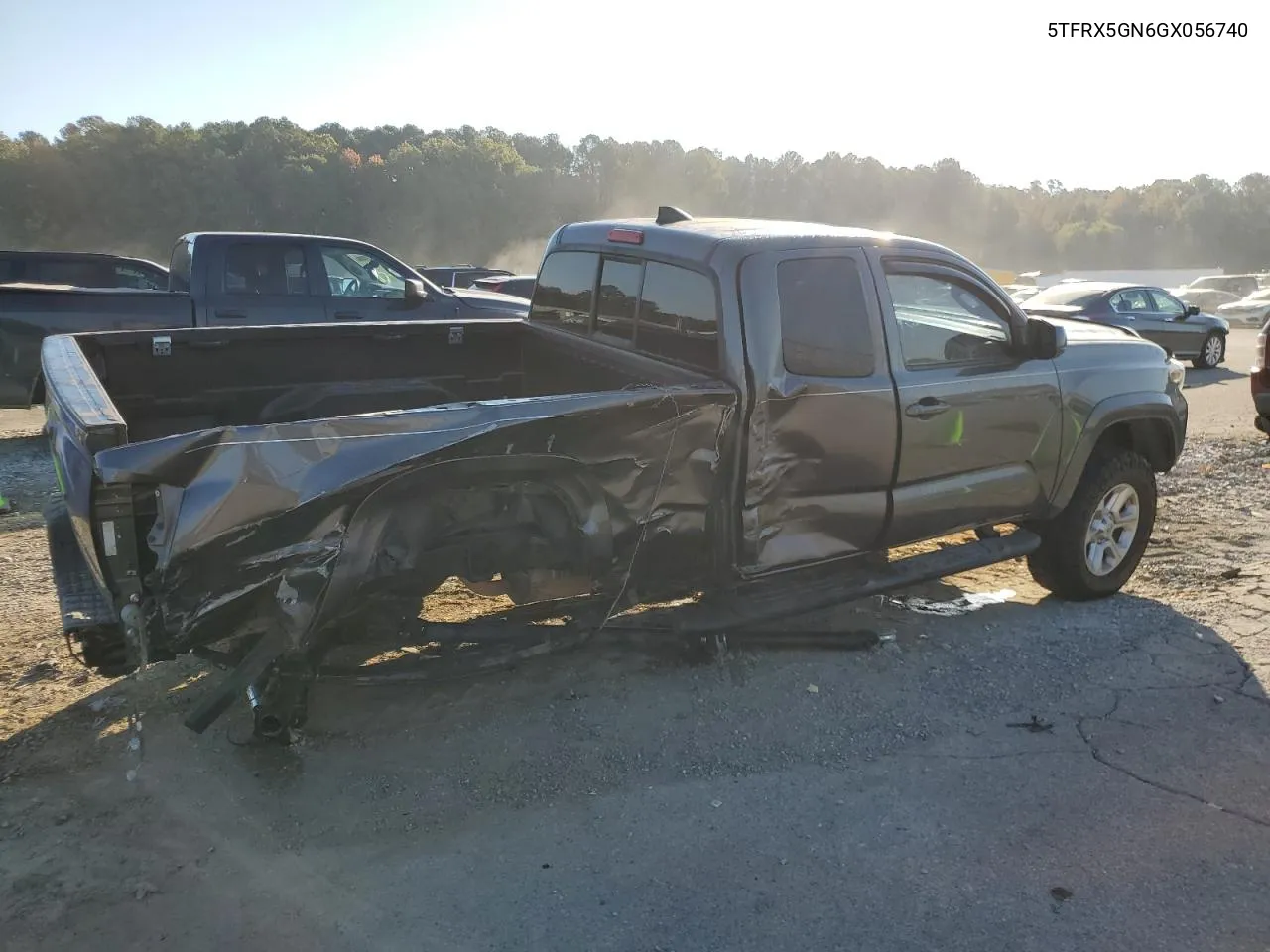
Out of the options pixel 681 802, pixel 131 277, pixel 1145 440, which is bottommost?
pixel 681 802

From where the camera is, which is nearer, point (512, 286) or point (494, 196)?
point (512, 286)

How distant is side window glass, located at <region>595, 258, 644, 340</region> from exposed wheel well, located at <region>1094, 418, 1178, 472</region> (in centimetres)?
281

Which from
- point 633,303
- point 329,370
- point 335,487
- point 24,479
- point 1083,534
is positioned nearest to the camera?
point 335,487

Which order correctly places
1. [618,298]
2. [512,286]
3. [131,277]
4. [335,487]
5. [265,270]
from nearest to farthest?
[335,487], [618,298], [265,270], [131,277], [512,286]

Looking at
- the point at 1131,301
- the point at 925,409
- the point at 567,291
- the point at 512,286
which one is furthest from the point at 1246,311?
the point at 567,291

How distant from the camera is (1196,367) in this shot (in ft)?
56.2

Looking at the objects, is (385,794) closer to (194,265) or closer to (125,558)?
(125,558)

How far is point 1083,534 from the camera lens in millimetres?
5359

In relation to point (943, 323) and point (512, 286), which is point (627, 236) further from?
point (512, 286)

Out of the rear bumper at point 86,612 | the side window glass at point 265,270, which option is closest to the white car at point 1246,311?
the side window glass at point 265,270

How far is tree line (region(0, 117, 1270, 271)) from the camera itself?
39.9m

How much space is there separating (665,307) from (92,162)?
43416 mm

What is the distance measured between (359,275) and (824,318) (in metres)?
6.77

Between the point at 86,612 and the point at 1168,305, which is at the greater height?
the point at 1168,305
